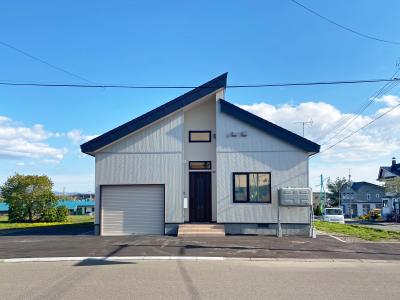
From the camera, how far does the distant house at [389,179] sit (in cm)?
4658

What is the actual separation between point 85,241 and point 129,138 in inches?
192

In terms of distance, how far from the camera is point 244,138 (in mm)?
17547

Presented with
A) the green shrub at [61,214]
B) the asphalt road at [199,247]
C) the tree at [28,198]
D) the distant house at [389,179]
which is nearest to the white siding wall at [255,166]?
the asphalt road at [199,247]

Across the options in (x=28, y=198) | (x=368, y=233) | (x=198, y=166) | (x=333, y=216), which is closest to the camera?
(x=198, y=166)

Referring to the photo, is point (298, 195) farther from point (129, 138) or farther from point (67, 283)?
point (67, 283)

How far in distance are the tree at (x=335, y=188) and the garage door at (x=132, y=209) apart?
71.0 m

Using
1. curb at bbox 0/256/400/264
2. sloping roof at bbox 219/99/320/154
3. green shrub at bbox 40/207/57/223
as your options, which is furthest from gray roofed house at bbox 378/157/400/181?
curb at bbox 0/256/400/264

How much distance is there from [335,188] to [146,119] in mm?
75663

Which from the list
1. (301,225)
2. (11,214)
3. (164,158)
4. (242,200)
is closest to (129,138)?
(164,158)

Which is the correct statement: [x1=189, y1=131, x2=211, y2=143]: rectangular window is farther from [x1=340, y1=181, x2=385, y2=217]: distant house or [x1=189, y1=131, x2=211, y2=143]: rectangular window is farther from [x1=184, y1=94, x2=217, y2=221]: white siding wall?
[x1=340, y1=181, x2=385, y2=217]: distant house

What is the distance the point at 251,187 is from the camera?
685 inches

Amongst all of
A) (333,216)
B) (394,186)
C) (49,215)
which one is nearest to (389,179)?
(394,186)

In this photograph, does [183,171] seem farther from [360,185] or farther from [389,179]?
[360,185]

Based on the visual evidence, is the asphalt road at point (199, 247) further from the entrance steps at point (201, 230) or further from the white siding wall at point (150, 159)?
the white siding wall at point (150, 159)
